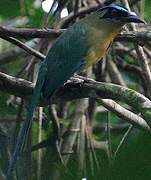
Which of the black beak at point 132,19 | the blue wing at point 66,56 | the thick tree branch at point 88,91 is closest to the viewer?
the thick tree branch at point 88,91

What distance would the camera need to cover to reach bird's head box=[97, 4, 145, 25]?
2638 millimetres

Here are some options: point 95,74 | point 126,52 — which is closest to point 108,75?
point 95,74

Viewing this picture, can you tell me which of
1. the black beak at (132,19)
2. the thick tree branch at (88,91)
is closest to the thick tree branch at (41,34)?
the thick tree branch at (88,91)

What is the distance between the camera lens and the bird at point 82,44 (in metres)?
2.68

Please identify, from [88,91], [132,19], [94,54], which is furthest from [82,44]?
[88,91]

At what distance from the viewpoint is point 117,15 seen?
2.84 metres

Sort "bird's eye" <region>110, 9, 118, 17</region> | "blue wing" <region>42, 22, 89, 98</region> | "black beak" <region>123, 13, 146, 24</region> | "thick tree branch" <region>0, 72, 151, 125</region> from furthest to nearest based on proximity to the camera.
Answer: "bird's eye" <region>110, 9, 118, 17</region>
"blue wing" <region>42, 22, 89, 98</region>
"black beak" <region>123, 13, 146, 24</region>
"thick tree branch" <region>0, 72, 151, 125</region>

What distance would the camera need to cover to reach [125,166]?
24.0 inches

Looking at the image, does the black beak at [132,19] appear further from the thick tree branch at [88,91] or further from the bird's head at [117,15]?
the thick tree branch at [88,91]

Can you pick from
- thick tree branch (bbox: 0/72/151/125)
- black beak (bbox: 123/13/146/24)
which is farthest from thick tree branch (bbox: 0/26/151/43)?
black beak (bbox: 123/13/146/24)

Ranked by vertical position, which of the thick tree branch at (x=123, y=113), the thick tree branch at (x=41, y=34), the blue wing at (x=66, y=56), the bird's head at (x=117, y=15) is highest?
the bird's head at (x=117, y=15)

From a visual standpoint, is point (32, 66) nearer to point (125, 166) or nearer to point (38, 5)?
point (38, 5)

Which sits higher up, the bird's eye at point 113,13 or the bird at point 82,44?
the bird's eye at point 113,13

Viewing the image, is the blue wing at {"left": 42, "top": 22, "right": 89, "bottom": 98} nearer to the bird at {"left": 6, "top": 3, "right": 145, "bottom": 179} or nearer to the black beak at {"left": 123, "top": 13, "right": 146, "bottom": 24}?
the bird at {"left": 6, "top": 3, "right": 145, "bottom": 179}
